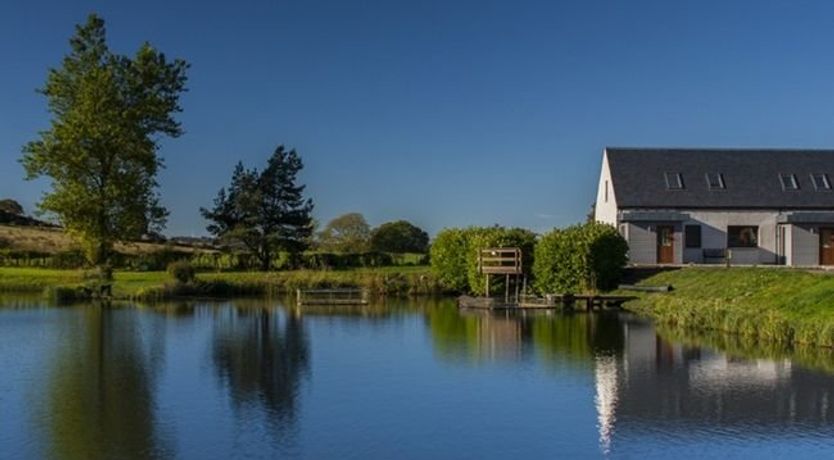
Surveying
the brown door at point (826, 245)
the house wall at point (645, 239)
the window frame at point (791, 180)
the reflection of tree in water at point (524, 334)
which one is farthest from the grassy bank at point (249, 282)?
the brown door at point (826, 245)

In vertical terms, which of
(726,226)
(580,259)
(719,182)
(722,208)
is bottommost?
(580,259)

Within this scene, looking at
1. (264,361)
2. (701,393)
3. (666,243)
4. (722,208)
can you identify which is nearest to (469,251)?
(666,243)

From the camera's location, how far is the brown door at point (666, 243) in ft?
121

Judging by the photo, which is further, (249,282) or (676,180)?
(249,282)

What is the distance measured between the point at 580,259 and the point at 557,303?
78.4 inches

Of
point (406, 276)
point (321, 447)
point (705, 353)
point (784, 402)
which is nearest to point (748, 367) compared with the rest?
point (705, 353)

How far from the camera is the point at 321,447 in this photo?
9.85 m

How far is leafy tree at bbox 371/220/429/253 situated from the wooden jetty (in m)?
24.2

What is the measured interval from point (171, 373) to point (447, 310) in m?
16.1

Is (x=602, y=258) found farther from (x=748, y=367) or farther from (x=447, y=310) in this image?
(x=748, y=367)

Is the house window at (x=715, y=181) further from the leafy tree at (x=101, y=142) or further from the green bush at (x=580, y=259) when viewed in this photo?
the leafy tree at (x=101, y=142)

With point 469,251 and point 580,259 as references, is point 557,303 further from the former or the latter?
point 469,251

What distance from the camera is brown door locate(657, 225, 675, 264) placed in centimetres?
3697

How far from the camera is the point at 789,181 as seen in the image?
127ft
